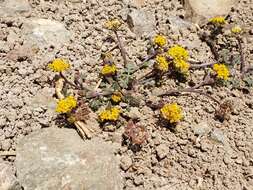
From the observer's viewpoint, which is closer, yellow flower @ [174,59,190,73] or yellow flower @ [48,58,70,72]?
yellow flower @ [48,58,70,72]

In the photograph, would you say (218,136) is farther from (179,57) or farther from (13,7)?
(13,7)

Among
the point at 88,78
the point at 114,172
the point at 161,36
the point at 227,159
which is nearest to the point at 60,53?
the point at 88,78

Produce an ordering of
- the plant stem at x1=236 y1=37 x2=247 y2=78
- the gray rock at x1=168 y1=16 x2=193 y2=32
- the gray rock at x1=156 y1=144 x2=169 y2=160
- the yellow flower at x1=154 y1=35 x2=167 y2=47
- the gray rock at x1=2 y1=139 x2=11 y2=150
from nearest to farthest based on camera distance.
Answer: the gray rock at x1=2 y1=139 x2=11 y2=150
the gray rock at x1=156 y1=144 x2=169 y2=160
the yellow flower at x1=154 y1=35 x2=167 y2=47
the plant stem at x1=236 y1=37 x2=247 y2=78
the gray rock at x1=168 y1=16 x2=193 y2=32

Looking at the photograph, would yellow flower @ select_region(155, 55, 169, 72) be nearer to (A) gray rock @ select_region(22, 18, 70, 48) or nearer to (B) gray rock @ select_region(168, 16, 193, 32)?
(B) gray rock @ select_region(168, 16, 193, 32)

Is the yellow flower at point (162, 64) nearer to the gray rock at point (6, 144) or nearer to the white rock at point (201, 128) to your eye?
the white rock at point (201, 128)

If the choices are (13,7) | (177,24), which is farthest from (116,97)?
(13,7)

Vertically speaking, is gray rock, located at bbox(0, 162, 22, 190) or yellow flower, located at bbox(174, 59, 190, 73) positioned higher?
yellow flower, located at bbox(174, 59, 190, 73)

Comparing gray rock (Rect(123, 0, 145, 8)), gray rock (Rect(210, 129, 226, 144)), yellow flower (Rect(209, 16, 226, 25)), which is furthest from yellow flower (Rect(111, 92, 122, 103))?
yellow flower (Rect(209, 16, 226, 25))

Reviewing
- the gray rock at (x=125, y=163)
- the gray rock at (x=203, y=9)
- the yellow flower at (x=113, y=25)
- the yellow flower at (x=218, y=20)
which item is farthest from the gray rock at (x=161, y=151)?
the gray rock at (x=203, y=9)
